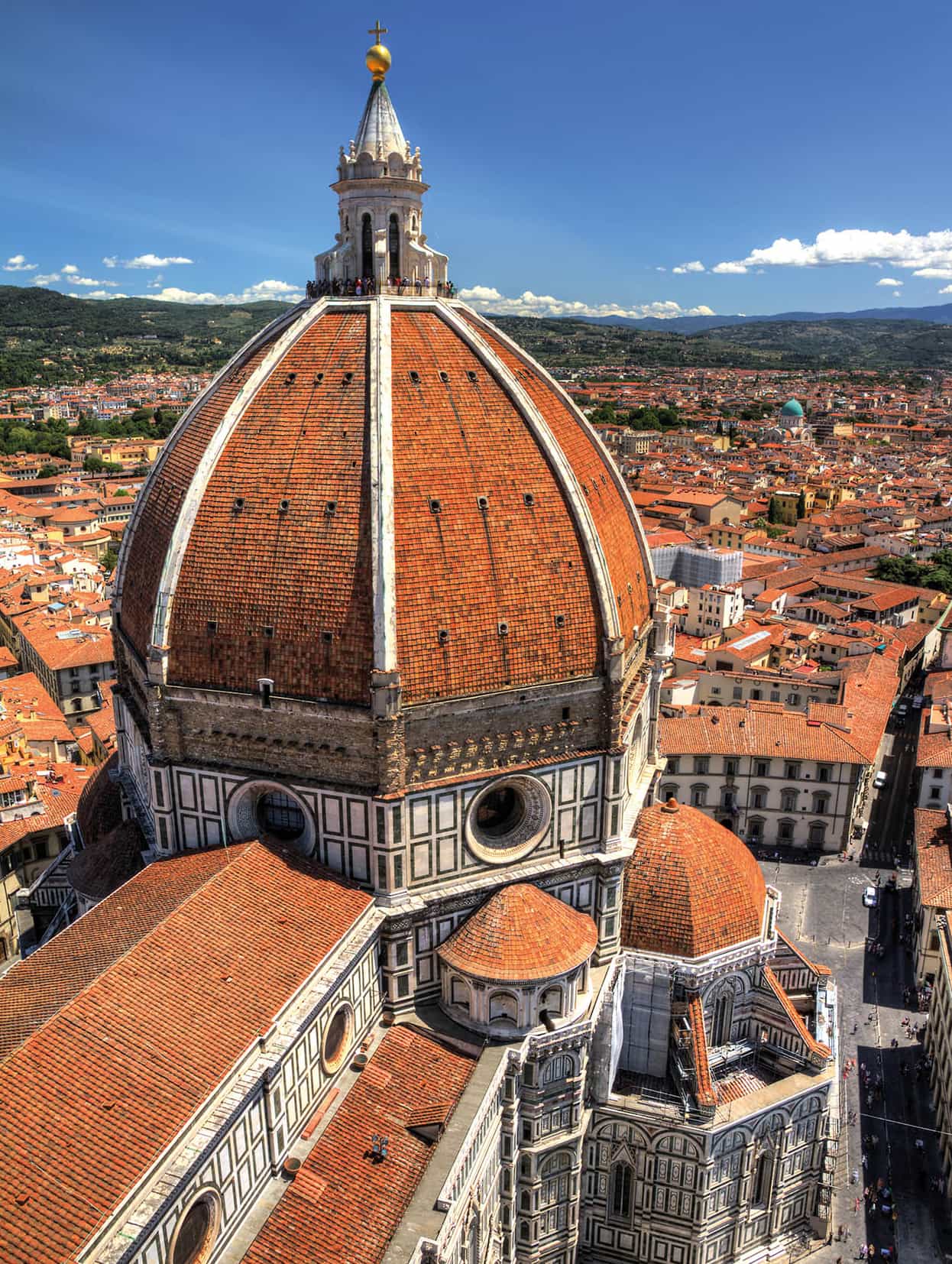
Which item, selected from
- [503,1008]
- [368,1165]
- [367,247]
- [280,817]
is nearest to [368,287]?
[367,247]

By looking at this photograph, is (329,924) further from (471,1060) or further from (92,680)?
(92,680)

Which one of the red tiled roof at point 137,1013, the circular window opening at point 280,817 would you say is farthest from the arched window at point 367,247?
the red tiled roof at point 137,1013

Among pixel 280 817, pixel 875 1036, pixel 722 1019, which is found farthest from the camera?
pixel 875 1036

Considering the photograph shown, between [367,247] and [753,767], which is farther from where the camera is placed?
[753,767]

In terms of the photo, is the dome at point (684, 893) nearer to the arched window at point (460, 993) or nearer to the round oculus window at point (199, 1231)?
the arched window at point (460, 993)

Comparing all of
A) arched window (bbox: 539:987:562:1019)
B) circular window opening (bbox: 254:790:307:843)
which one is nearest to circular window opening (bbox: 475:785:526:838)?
arched window (bbox: 539:987:562:1019)

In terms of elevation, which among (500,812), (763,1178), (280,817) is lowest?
(763,1178)

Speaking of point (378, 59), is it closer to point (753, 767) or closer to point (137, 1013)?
point (137, 1013)

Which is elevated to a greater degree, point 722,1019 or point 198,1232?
point 198,1232

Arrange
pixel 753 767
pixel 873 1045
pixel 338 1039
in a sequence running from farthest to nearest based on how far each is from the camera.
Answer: pixel 753 767 < pixel 873 1045 < pixel 338 1039
